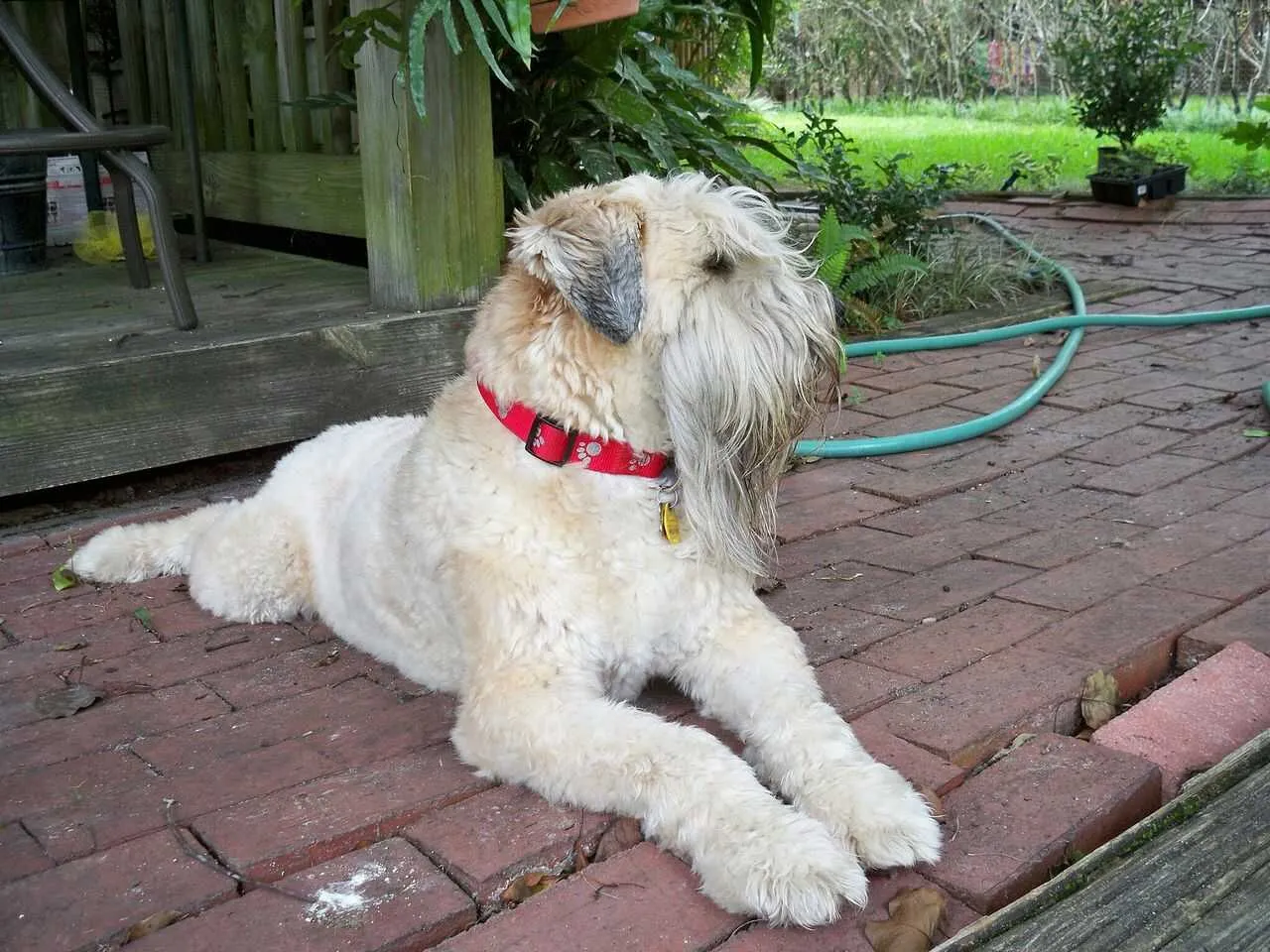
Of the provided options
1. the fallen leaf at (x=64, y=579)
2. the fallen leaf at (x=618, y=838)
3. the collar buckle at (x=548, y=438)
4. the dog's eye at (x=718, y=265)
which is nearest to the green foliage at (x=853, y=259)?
the dog's eye at (x=718, y=265)

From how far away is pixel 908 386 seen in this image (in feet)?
18.3

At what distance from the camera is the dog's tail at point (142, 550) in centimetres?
363

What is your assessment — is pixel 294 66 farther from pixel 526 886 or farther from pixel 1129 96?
pixel 1129 96

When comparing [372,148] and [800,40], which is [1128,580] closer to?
[372,148]

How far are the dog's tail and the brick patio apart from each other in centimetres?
11

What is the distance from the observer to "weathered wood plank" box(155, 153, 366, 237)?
17.5 feet

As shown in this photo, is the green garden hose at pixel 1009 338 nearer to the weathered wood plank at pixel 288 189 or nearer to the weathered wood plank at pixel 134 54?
the weathered wood plank at pixel 288 189

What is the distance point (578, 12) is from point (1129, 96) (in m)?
8.27

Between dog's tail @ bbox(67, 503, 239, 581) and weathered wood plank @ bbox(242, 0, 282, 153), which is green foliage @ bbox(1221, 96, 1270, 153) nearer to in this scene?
dog's tail @ bbox(67, 503, 239, 581)

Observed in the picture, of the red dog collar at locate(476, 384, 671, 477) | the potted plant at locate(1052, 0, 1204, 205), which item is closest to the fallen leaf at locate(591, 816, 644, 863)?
the red dog collar at locate(476, 384, 671, 477)

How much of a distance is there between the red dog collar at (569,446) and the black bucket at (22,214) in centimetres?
428

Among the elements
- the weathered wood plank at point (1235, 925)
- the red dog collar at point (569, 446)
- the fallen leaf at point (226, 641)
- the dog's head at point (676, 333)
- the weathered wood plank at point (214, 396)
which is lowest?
the fallen leaf at point (226, 641)

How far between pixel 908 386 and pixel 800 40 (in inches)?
765

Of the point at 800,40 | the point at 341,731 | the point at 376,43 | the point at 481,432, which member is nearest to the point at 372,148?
the point at 376,43
